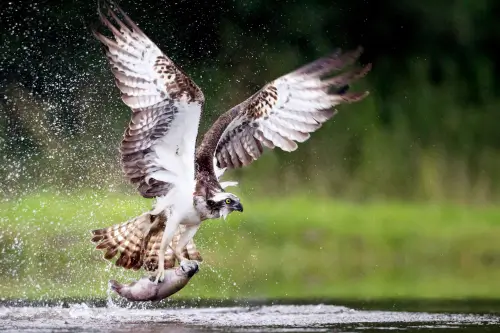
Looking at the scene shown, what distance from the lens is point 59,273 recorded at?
1445cm

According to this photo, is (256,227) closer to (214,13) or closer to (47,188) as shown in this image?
(47,188)

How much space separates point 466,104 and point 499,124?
1.63 feet

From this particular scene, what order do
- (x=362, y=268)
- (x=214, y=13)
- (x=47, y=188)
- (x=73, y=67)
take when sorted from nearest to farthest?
(x=362, y=268) < (x=47, y=188) < (x=73, y=67) < (x=214, y=13)

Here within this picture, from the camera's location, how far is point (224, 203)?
11.3m

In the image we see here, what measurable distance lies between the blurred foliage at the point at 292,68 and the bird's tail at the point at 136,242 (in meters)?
4.39

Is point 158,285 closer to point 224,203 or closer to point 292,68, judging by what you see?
point 224,203

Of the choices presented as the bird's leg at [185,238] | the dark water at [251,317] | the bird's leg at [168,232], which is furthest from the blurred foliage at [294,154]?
the bird's leg at [168,232]

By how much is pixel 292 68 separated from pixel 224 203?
7.08 m

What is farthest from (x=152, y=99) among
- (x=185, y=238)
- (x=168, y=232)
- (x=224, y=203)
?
(x=185, y=238)

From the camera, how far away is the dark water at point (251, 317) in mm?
10656

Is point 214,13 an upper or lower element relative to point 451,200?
upper

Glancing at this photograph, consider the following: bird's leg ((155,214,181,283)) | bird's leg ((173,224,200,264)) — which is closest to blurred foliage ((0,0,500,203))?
bird's leg ((173,224,200,264))

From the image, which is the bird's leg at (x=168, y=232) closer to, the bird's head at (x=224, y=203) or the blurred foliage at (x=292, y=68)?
the bird's head at (x=224, y=203)

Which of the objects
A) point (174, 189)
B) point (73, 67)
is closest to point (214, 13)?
point (73, 67)
